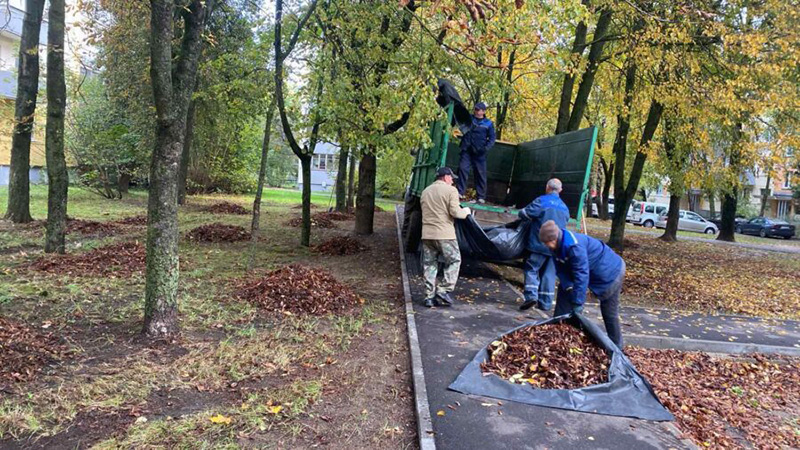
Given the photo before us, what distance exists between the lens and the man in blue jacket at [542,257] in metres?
7.11

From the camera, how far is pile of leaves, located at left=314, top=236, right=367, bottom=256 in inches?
428

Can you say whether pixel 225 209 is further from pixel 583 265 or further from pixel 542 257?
pixel 583 265

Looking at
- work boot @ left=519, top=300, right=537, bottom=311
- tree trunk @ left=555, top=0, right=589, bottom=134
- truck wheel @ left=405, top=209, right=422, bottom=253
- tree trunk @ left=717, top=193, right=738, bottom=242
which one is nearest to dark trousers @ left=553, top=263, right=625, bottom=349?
work boot @ left=519, top=300, right=537, bottom=311

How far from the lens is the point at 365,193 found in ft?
43.3

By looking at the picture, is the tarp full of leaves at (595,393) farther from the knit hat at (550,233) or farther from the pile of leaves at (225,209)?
the pile of leaves at (225,209)

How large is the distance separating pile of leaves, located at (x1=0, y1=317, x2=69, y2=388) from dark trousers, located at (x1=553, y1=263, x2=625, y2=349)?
483 centimetres

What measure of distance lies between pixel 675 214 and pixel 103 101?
1010 inches

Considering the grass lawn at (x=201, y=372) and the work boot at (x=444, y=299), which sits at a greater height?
the work boot at (x=444, y=299)

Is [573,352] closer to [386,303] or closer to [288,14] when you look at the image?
[386,303]

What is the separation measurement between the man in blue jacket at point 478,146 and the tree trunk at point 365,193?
387 centimetres

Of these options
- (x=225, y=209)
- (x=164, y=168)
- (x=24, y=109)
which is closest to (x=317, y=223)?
(x=225, y=209)

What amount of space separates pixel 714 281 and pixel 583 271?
8.39 m

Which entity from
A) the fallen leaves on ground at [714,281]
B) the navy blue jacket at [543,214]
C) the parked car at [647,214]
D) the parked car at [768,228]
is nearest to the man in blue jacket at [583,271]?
the navy blue jacket at [543,214]

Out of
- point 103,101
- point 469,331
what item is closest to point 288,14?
point 469,331
